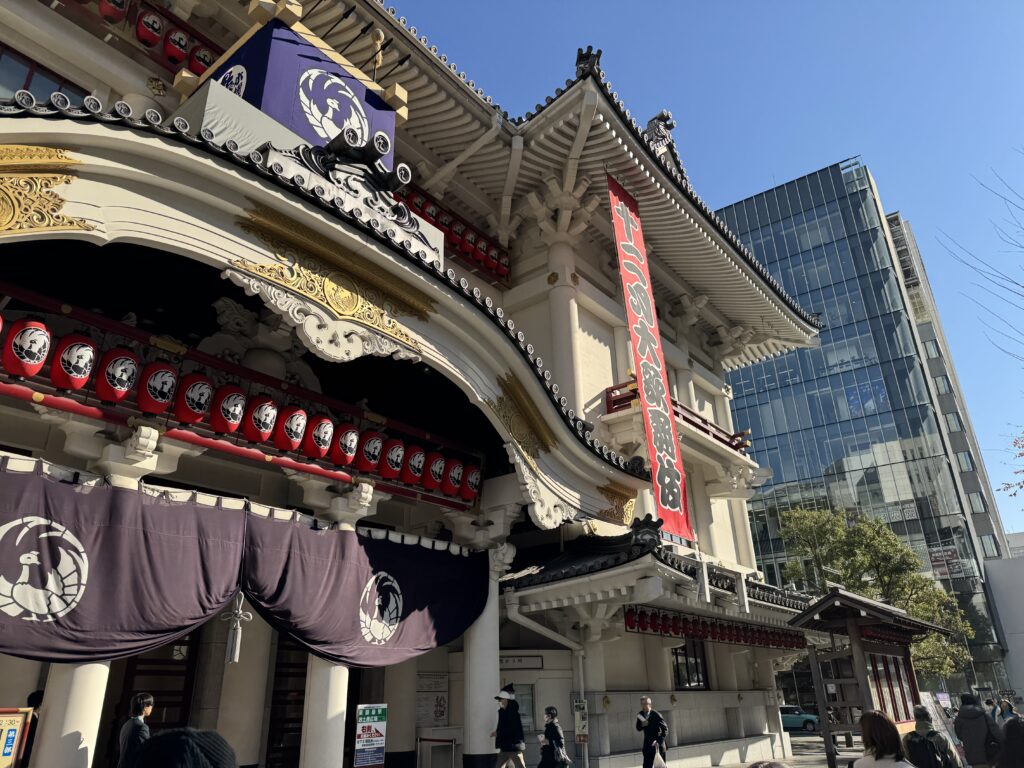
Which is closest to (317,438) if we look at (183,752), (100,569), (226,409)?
(226,409)

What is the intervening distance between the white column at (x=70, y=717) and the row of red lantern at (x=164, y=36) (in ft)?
30.1

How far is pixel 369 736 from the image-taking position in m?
8.40

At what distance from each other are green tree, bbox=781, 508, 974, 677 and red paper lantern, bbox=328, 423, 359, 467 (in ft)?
87.5

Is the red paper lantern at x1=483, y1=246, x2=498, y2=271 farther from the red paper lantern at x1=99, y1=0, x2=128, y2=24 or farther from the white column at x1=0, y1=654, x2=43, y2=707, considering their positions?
the white column at x1=0, y1=654, x2=43, y2=707

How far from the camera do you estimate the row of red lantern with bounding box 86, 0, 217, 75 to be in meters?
9.91

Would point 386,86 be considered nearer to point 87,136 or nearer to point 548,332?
point 548,332

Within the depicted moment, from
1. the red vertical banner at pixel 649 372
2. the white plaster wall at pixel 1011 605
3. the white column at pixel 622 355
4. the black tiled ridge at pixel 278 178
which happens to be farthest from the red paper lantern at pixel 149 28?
the white plaster wall at pixel 1011 605

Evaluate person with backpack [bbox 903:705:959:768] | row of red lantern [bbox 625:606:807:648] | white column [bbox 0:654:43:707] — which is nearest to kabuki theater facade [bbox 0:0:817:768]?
white column [bbox 0:654:43:707]

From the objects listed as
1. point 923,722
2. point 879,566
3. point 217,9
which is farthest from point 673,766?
point 879,566

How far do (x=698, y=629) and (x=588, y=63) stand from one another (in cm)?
1225

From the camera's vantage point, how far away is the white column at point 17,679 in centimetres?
766

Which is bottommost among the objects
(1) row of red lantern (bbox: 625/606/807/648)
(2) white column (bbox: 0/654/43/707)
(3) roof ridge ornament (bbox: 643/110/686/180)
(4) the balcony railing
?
(2) white column (bbox: 0/654/43/707)

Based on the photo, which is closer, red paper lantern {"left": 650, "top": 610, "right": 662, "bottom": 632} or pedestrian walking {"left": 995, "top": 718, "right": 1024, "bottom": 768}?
pedestrian walking {"left": 995, "top": 718, "right": 1024, "bottom": 768}

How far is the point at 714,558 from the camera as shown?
61.1 ft
